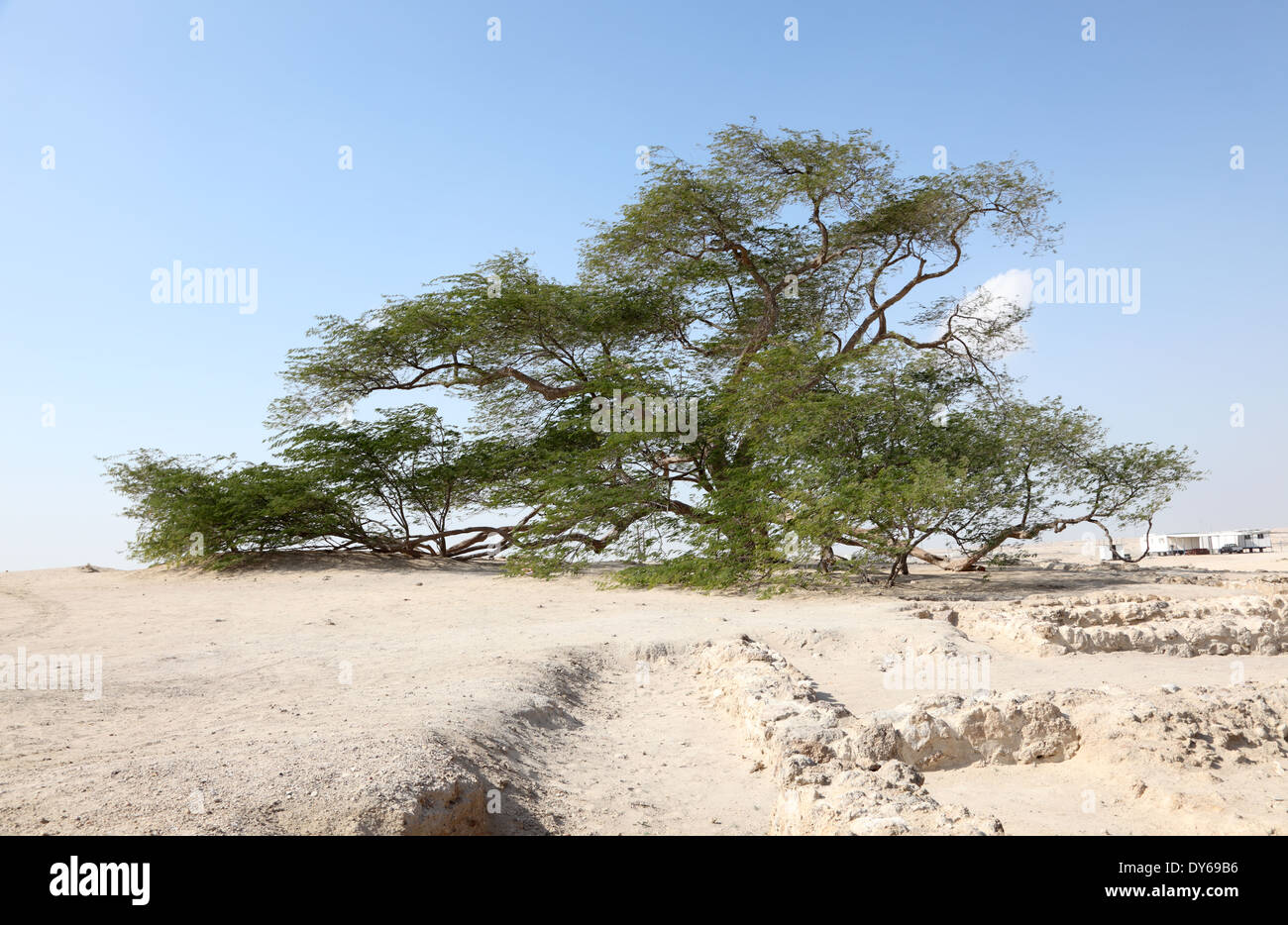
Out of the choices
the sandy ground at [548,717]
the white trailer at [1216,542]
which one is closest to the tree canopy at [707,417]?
the sandy ground at [548,717]

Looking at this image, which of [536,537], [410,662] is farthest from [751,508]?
[410,662]

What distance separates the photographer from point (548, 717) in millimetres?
6004

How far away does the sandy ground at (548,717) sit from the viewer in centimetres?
370

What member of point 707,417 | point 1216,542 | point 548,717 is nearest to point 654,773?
point 548,717

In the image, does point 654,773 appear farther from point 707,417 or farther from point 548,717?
point 707,417

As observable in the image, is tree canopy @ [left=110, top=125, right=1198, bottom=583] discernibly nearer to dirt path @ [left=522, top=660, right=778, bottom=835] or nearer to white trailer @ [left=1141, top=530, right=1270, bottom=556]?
dirt path @ [left=522, top=660, right=778, bottom=835]

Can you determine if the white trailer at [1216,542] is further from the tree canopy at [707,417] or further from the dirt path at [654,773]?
the dirt path at [654,773]

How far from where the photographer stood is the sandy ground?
3699 mm

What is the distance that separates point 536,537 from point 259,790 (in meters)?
11.8

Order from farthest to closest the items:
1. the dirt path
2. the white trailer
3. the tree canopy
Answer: the white trailer, the tree canopy, the dirt path

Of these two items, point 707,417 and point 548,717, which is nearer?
point 548,717

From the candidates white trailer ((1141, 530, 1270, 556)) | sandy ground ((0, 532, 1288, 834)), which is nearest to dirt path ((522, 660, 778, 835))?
sandy ground ((0, 532, 1288, 834))

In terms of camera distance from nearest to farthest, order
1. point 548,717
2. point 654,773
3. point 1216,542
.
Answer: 1. point 654,773
2. point 548,717
3. point 1216,542

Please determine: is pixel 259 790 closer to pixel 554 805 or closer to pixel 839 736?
pixel 554 805
